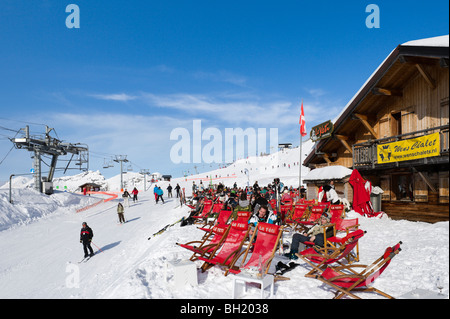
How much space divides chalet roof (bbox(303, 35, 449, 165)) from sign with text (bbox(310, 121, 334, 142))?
0.32 meters

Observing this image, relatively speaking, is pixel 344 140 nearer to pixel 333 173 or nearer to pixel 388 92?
pixel 333 173

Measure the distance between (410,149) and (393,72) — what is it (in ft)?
11.2

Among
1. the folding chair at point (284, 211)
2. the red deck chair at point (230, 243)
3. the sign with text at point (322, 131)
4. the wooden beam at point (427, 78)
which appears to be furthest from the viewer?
the sign with text at point (322, 131)

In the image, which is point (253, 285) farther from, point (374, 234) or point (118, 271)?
point (374, 234)

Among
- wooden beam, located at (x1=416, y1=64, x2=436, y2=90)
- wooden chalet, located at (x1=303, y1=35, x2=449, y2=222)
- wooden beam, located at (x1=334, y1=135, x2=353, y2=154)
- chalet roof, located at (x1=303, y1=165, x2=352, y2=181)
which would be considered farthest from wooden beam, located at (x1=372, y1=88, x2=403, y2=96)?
chalet roof, located at (x1=303, y1=165, x2=352, y2=181)

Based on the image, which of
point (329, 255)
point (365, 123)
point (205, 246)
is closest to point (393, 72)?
point (365, 123)

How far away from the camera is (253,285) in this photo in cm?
489

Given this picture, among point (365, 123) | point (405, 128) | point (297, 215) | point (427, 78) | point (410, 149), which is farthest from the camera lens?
point (365, 123)

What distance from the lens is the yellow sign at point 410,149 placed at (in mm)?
7992

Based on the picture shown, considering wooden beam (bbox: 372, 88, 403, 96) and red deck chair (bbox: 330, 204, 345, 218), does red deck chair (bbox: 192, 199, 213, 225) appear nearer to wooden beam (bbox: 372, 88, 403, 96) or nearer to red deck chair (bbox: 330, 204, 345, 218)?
red deck chair (bbox: 330, 204, 345, 218)

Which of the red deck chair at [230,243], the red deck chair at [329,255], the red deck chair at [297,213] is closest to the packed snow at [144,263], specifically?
the red deck chair at [230,243]

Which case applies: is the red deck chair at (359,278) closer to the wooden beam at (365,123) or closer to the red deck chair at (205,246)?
the red deck chair at (205,246)

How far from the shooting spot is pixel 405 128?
10828 mm

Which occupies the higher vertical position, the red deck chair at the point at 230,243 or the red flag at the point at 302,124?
the red flag at the point at 302,124
